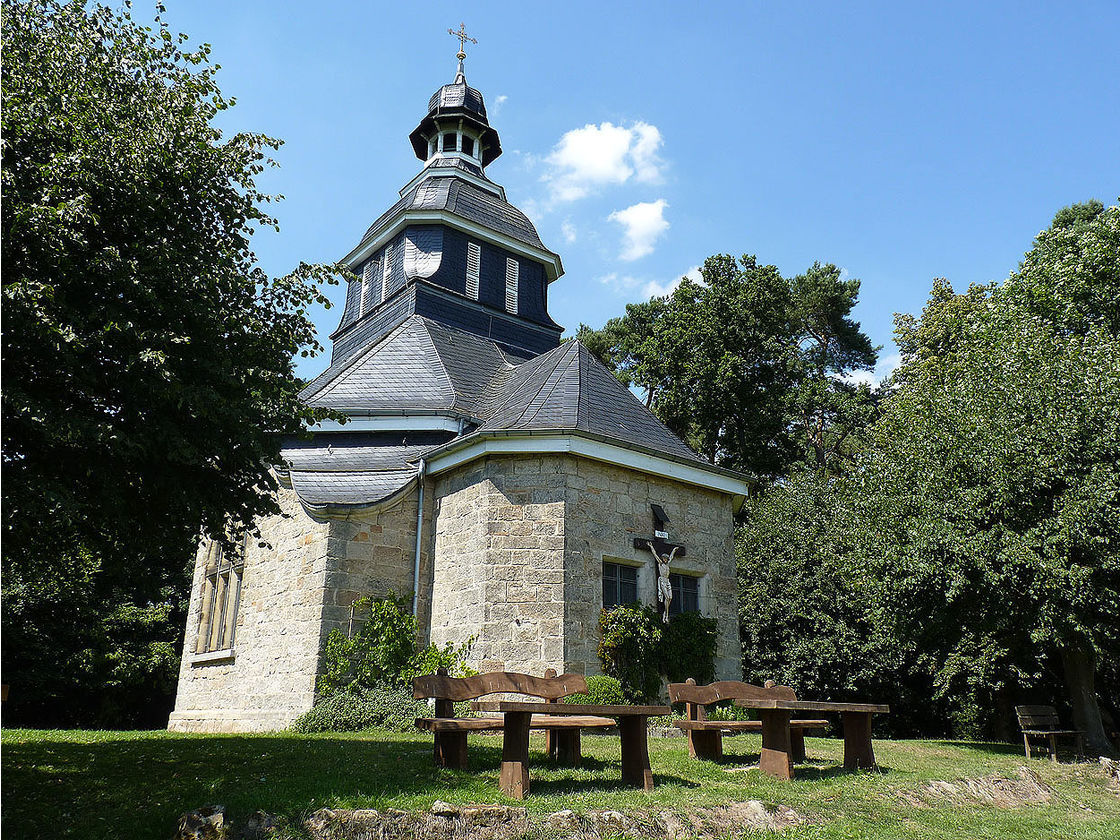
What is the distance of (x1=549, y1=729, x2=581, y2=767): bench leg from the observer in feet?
26.9

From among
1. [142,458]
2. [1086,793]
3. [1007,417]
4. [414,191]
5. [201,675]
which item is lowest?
[1086,793]

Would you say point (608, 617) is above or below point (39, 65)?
below

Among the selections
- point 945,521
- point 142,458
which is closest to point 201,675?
point 142,458

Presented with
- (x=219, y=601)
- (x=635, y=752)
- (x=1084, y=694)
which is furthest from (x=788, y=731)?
(x=219, y=601)

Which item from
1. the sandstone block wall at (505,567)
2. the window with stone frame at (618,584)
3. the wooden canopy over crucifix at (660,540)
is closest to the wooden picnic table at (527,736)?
the sandstone block wall at (505,567)

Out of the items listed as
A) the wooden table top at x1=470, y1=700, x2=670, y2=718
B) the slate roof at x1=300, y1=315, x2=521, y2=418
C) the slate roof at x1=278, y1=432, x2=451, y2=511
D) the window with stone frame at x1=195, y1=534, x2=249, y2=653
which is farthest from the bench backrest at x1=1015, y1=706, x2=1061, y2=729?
the window with stone frame at x1=195, y1=534, x2=249, y2=653

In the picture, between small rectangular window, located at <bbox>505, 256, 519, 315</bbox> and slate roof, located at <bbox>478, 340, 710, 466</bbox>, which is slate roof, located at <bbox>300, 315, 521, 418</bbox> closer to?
slate roof, located at <bbox>478, 340, 710, 466</bbox>

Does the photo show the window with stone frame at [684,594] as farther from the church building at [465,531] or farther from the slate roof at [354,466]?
the slate roof at [354,466]

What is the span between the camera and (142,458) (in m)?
7.59

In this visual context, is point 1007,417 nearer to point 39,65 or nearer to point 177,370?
point 177,370

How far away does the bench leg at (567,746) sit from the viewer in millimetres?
8188

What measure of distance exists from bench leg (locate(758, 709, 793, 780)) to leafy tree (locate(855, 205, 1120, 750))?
505 cm

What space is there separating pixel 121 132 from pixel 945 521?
37.9ft

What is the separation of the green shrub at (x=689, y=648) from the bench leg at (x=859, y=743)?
441 centimetres
